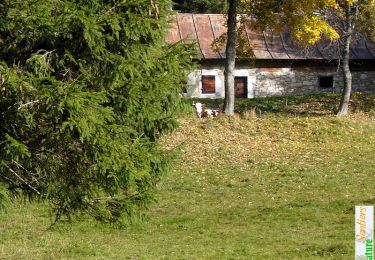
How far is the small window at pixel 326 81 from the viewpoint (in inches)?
1198

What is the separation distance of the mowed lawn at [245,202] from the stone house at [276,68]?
22.2ft

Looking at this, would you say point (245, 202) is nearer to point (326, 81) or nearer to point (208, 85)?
point (208, 85)

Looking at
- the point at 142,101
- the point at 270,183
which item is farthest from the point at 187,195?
the point at 142,101

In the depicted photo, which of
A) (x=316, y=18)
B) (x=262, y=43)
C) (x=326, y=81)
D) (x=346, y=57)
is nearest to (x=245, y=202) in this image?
(x=316, y=18)

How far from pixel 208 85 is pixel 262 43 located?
3.11m

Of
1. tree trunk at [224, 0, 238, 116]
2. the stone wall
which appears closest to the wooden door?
the stone wall

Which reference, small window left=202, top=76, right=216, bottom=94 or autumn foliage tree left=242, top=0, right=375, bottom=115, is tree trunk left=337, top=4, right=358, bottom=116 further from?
small window left=202, top=76, right=216, bottom=94

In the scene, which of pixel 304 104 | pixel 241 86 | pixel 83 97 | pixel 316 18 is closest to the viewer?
pixel 83 97

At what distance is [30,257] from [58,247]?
2.90ft

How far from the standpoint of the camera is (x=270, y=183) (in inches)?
645

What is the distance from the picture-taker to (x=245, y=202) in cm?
1480

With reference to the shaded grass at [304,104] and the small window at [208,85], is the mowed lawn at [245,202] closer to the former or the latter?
the shaded grass at [304,104]

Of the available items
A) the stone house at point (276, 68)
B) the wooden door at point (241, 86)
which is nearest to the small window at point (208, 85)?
the stone house at point (276, 68)

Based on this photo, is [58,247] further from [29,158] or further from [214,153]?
[214,153]
